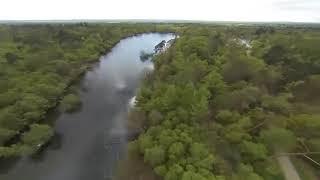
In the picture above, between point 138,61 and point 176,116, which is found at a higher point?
point 176,116

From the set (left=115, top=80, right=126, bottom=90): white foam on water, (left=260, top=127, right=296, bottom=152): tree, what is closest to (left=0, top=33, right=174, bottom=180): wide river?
(left=115, top=80, right=126, bottom=90): white foam on water

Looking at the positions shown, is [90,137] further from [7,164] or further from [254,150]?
[254,150]

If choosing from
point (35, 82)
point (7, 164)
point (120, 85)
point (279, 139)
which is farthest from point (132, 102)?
point (279, 139)

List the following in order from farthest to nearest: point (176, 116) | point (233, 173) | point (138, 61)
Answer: point (138, 61) < point (176, 116) < point (233, 173)

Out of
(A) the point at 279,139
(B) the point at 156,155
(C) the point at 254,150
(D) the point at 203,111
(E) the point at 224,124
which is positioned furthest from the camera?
(E) the point at 224,124

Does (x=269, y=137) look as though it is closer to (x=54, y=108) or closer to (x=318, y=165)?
(x=318, y=165)

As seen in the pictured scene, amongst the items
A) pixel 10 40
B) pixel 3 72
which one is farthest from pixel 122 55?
pixel 3 72

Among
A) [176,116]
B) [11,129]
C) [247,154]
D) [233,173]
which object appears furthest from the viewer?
[11,129]
